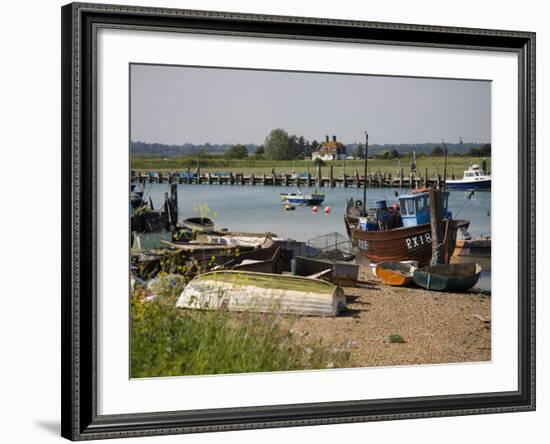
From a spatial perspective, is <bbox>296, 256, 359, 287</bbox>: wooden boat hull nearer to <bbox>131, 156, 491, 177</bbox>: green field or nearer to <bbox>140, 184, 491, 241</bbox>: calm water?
<bbox>140, 184, 491, 241</bbox>: calm water

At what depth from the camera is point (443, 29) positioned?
27.2 feet

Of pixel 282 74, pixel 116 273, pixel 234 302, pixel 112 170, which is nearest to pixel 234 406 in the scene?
pixel 234 302

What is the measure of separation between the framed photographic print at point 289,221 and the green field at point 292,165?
16mm

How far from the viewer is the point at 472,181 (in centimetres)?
858

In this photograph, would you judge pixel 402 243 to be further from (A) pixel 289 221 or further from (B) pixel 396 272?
(A) pixel 289 221

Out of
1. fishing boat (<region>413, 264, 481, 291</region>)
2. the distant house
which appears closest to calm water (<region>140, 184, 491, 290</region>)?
the distant house

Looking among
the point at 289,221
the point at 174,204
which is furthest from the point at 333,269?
the point at 174,204

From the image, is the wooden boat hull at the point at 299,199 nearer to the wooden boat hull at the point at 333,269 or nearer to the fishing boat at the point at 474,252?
the wooden boat hull at the point at 333,269

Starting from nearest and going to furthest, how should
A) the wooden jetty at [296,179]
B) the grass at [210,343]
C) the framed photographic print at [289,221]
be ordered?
the framed photographic print at [289,221], the grass at [210,343], the wooden jetty at [296,179]

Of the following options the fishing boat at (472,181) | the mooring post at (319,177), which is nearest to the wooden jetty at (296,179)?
the mooring post at (319,177)

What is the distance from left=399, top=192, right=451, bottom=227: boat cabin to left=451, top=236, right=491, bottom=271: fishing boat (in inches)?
10.9

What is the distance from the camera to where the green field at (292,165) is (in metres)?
7.74

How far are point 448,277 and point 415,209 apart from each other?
616 mm

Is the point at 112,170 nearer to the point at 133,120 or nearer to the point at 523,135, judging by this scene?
the point at 133,120
